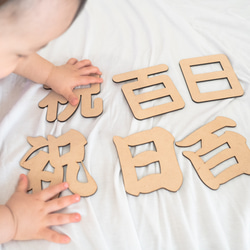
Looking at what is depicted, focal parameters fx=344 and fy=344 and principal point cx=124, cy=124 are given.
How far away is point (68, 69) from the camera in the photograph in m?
0.91

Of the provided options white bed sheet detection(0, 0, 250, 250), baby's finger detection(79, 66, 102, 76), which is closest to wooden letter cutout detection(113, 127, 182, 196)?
white bed sheet detection(0, 0, 250, 250)

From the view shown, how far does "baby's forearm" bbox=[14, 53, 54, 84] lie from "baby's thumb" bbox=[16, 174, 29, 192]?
279 millimetres

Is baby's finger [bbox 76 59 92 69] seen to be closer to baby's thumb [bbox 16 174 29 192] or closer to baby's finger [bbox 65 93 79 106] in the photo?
baby's finger [bbox 65 93 79 106]

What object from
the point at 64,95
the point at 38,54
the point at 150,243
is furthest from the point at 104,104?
the point at 150,243

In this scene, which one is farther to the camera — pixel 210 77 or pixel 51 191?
pixel 210 77

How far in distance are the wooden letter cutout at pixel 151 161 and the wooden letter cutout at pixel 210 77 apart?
0.49 ft

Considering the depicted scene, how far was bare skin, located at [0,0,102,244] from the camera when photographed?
0.49m

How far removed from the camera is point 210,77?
88 cm

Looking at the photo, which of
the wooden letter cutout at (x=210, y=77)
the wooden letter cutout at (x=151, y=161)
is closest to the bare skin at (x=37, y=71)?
the wooden letter cutout at (x=151, y=161)

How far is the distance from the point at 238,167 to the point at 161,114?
213 mm

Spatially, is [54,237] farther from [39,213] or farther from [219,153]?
[219,153]

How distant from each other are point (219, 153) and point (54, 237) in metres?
0.38

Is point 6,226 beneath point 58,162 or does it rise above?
beneath

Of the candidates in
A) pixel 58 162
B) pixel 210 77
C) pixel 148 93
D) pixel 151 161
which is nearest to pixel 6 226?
pixel 58 162
